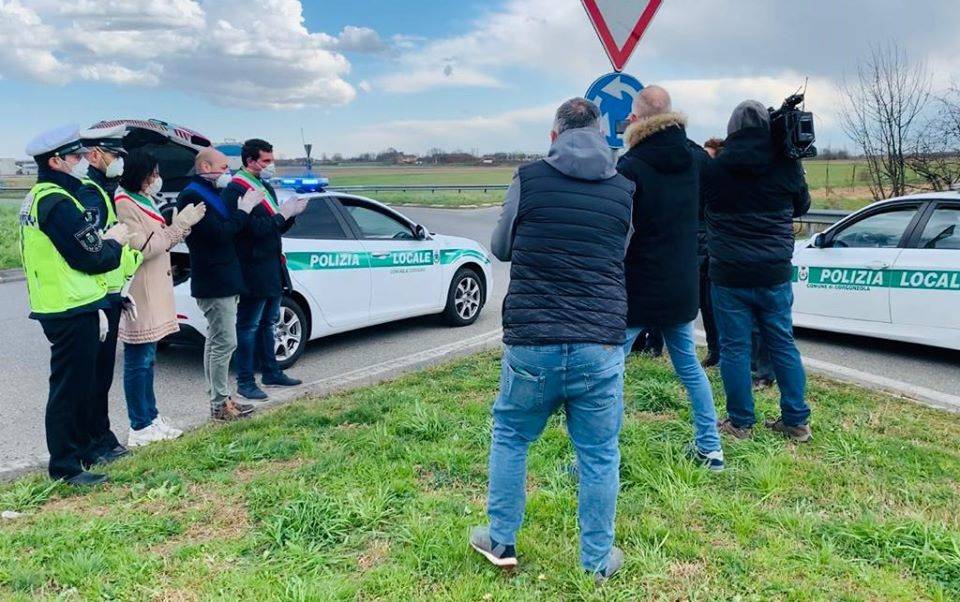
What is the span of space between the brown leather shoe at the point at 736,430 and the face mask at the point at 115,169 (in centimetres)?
400

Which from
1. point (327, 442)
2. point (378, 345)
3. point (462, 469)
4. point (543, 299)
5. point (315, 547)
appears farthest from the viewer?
point (378, 345)

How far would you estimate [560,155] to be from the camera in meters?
2.85

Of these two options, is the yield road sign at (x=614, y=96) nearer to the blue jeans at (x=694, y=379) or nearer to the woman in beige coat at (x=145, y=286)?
the blue jeans at (x=694, y=379)

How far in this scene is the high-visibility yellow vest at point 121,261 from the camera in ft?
14.5

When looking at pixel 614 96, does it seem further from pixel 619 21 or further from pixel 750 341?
pixel 750 341

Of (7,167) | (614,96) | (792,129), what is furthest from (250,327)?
(7,167)

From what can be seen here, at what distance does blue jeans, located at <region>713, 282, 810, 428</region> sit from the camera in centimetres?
450

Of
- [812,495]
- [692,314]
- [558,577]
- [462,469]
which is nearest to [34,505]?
[462,469]

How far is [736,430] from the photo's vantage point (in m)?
4.64

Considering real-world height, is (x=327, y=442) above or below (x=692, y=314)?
below

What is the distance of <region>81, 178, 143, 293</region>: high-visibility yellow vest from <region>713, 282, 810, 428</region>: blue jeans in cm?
350

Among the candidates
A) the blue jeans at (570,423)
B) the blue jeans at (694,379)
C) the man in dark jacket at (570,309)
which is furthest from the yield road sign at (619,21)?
the blue jeans at (570,423)

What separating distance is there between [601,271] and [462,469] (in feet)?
5.67

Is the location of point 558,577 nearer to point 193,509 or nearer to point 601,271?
point 601,271
